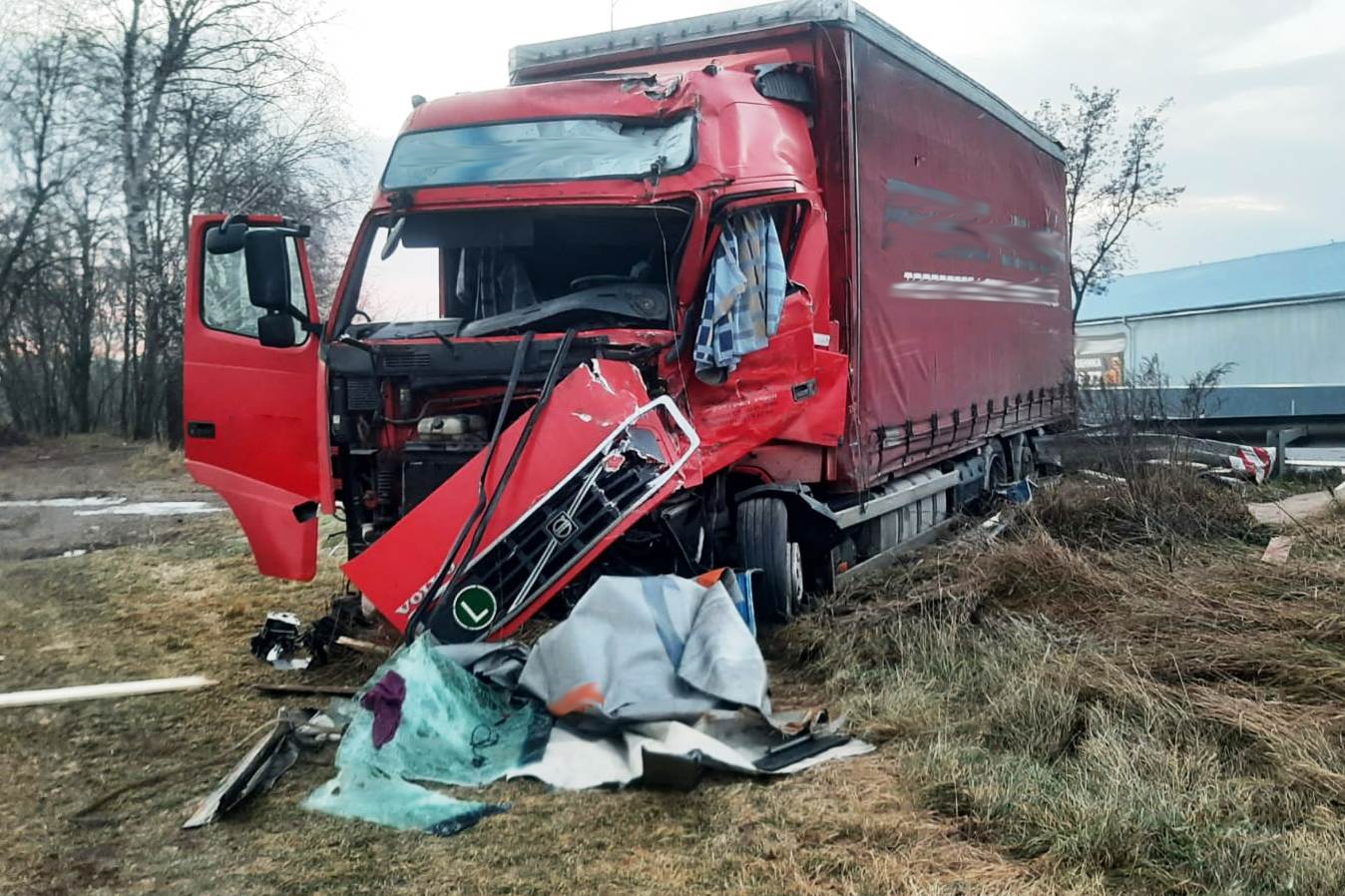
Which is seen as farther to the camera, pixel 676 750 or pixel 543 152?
pixel 543 152

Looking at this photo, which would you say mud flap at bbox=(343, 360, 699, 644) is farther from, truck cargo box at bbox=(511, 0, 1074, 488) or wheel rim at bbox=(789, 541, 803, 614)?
truck cargo box at bbox=(511, 0, 1074, 488)

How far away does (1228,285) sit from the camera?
37.2 metres

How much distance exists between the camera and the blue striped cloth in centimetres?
570

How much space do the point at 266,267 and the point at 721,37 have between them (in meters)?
3.28

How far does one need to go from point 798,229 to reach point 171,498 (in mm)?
10553

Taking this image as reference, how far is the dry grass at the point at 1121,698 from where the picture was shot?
3.30 metres

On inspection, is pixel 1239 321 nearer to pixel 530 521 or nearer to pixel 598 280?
pixel 598 280

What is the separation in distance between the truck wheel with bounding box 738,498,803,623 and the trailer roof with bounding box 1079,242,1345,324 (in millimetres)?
31683

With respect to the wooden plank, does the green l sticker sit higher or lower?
higher

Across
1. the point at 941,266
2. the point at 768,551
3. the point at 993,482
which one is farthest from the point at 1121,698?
the point at 993,482

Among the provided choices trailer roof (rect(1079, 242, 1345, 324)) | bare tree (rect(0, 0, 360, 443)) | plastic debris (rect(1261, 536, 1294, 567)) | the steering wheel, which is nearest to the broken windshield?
the steering wheel

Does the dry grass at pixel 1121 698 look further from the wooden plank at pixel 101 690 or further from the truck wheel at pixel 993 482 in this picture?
the truck wheel at pixel 993 482

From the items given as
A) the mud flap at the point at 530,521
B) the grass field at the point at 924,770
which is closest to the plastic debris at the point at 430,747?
the grass field at the point at 924,770

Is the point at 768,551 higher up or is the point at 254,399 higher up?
the point at 254,399
